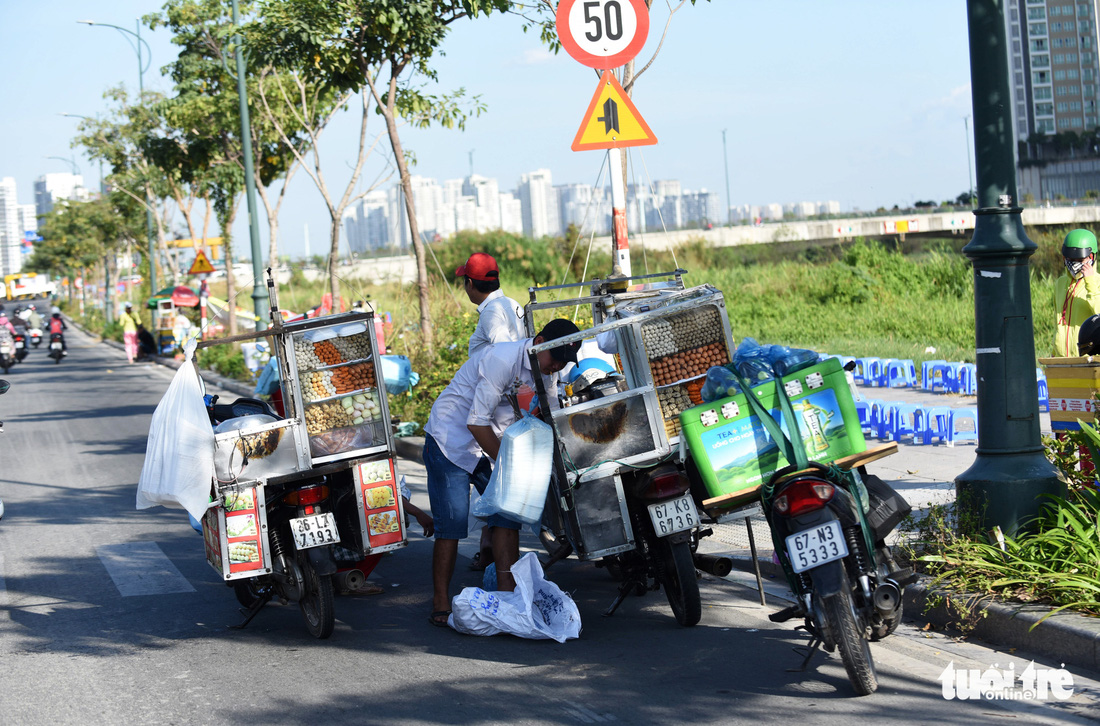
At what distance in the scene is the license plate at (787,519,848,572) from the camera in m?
4.07

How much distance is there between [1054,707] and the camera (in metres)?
3.98

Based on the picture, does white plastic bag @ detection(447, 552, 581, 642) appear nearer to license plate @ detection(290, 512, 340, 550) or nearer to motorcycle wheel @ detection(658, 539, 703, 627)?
motorcycle wheel @ detection(658, 539, 703, 627)

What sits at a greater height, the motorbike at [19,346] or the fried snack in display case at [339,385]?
the motorbike at [19,346]

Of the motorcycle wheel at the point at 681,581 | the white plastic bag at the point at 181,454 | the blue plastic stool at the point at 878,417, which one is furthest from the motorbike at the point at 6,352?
the motorcycle wheel at the point at 681,581

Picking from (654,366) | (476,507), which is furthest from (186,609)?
(654,366)

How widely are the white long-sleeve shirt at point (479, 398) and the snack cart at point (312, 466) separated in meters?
0.47

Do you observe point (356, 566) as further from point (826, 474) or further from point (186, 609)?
point (826, 474)

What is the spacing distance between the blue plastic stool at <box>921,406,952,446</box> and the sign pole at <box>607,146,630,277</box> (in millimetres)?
2975

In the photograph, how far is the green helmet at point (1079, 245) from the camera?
654 cm

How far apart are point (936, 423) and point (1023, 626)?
473 centimetres

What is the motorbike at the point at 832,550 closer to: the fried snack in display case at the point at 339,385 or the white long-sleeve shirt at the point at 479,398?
the white long-sleeve shirt at the point at 479,398

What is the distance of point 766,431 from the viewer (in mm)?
4570

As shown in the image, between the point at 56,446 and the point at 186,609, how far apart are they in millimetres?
9074

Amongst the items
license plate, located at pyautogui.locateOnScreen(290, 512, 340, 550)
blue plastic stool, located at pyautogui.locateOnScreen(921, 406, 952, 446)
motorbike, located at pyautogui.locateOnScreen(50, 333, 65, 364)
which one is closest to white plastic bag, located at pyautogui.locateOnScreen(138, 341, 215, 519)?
license plate, located at pyautogui.locateOnScreen(290, 512, 340, 550)
